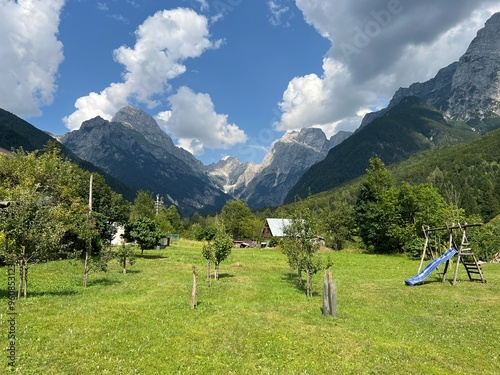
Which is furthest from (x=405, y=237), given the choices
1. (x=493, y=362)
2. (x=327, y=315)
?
(x=493, y=362)

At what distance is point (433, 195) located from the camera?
2397 inches

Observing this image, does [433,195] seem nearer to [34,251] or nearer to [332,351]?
[332,351]

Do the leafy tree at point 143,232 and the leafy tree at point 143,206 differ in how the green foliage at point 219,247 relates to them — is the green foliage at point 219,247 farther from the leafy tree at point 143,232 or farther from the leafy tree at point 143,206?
the leafy tree at point 143,206

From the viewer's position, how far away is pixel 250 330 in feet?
53.3

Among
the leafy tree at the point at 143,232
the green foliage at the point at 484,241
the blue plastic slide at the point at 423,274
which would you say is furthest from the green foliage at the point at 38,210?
the green foliage at the point at 484,241

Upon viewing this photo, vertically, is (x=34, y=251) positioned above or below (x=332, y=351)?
above

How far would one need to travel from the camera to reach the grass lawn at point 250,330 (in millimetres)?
12328

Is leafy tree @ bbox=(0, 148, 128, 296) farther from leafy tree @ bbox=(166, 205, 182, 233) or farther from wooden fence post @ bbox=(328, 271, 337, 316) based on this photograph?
leafy tree @ bbox=(166, 205, 182, 233)

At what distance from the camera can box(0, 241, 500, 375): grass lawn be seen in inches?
485

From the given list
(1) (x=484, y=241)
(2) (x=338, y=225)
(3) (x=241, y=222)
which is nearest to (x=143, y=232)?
(2) (x=338, y=225)

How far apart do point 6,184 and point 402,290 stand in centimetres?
4516

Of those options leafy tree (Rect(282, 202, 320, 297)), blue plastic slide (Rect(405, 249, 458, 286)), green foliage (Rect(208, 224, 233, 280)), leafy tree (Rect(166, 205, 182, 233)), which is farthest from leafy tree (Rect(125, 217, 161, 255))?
leafy tree (Rect(166, 205, 182, 233))

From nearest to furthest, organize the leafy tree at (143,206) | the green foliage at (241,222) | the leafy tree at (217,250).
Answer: the leafy tree at (217,250), the leafy tree at (143,206), the green foliage at (241,222)

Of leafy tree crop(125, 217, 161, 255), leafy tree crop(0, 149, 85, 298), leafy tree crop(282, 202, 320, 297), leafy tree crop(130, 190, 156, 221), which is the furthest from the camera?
leafy tree crop(130, 190, 156, 221)
